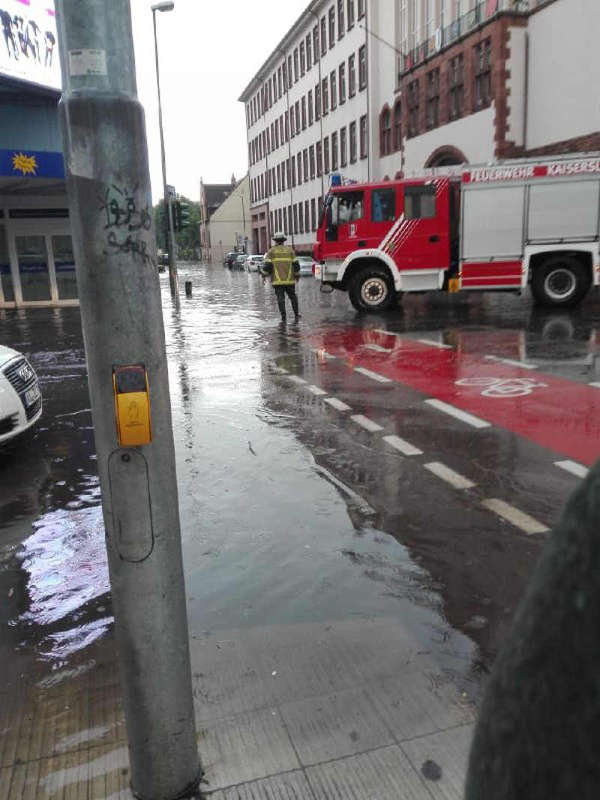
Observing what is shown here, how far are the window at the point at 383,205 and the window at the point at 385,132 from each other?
82.2 feet

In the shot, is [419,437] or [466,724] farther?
[419,437]

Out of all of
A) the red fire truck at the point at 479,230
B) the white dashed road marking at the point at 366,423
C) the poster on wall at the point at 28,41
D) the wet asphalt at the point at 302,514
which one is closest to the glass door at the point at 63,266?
the poster on wall at the point at 28,41

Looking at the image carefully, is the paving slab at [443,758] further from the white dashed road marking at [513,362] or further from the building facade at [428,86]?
the building facade at [428,86]

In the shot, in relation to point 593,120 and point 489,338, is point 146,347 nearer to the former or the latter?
point 489,338

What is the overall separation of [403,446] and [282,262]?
10323mm

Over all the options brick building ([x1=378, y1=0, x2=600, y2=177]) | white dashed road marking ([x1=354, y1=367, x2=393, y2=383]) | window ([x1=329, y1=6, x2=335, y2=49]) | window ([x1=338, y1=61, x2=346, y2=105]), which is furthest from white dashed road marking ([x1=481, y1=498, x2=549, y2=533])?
window ([x1=329, y1=6, x2=335, y2=49])

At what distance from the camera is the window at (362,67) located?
41688 millimetres

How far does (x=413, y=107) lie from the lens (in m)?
34.6

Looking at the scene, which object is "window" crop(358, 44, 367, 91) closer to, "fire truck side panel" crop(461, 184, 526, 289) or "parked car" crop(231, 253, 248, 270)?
"parked car" crop(231, 253, 248, 270)

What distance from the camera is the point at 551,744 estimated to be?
23.3 inches

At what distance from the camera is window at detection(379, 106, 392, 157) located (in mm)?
39156

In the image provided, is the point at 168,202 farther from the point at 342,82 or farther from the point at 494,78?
the point at 342,82

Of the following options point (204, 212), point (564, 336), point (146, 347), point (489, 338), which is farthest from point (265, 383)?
point (204, 212)

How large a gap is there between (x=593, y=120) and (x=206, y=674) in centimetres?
2351
